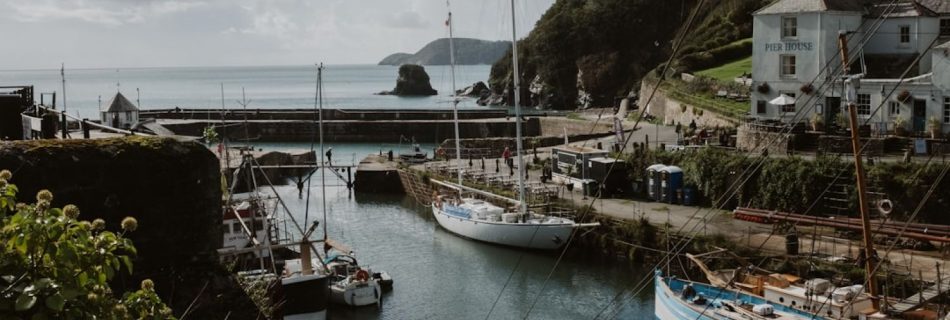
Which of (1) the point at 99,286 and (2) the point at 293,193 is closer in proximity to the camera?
(1) the point at 99,286

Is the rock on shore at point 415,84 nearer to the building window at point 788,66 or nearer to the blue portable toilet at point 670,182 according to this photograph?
the building window at point 788,66

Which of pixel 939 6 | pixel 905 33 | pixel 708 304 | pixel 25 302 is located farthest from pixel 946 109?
pixel 25 302

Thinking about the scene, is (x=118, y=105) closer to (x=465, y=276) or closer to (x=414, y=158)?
(x=414, y=158)

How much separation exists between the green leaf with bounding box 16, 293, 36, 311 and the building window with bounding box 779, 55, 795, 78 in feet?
137

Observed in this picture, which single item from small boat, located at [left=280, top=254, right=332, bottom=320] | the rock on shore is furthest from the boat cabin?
the rock on shore

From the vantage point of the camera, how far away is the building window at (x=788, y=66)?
44219mm

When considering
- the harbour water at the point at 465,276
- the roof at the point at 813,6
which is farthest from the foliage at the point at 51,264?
the roof at the point at 813,6

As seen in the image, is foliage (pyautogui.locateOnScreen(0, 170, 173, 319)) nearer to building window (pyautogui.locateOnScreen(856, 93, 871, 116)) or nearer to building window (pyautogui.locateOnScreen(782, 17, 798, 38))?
building window (pyautogui.locateOnScreen(856, 93, 871, 116))

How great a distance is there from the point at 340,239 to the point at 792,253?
1851cm

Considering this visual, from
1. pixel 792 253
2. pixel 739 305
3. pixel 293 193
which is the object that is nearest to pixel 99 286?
pixel 739 305

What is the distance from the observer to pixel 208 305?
13047 millimetres

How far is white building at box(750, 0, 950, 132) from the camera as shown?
3866 cm

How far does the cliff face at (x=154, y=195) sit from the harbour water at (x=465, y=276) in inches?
664

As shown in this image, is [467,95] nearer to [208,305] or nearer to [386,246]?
[386,246]
